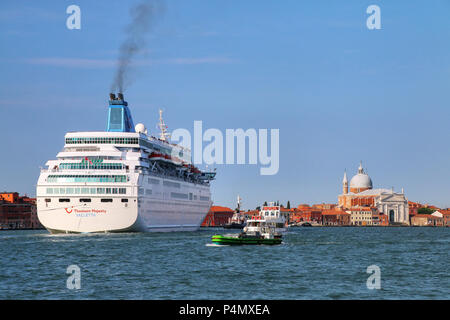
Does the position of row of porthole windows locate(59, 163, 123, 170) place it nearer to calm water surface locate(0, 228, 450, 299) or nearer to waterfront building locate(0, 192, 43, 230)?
calm water surface locate(0, 228, 450, 299)

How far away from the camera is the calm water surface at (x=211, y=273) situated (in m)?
30.7

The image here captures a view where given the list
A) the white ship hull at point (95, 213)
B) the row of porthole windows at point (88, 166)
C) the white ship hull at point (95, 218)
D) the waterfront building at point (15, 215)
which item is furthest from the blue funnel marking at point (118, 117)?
the waterfront building at point (15, 215)

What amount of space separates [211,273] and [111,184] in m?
39.6

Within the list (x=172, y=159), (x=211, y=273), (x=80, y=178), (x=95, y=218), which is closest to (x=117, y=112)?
(x=172, y=159)

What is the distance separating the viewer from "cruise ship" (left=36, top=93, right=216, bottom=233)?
7488cm

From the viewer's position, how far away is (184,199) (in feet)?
336

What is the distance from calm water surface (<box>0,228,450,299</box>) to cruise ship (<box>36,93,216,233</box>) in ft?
55.3

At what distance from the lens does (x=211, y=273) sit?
3869cm
